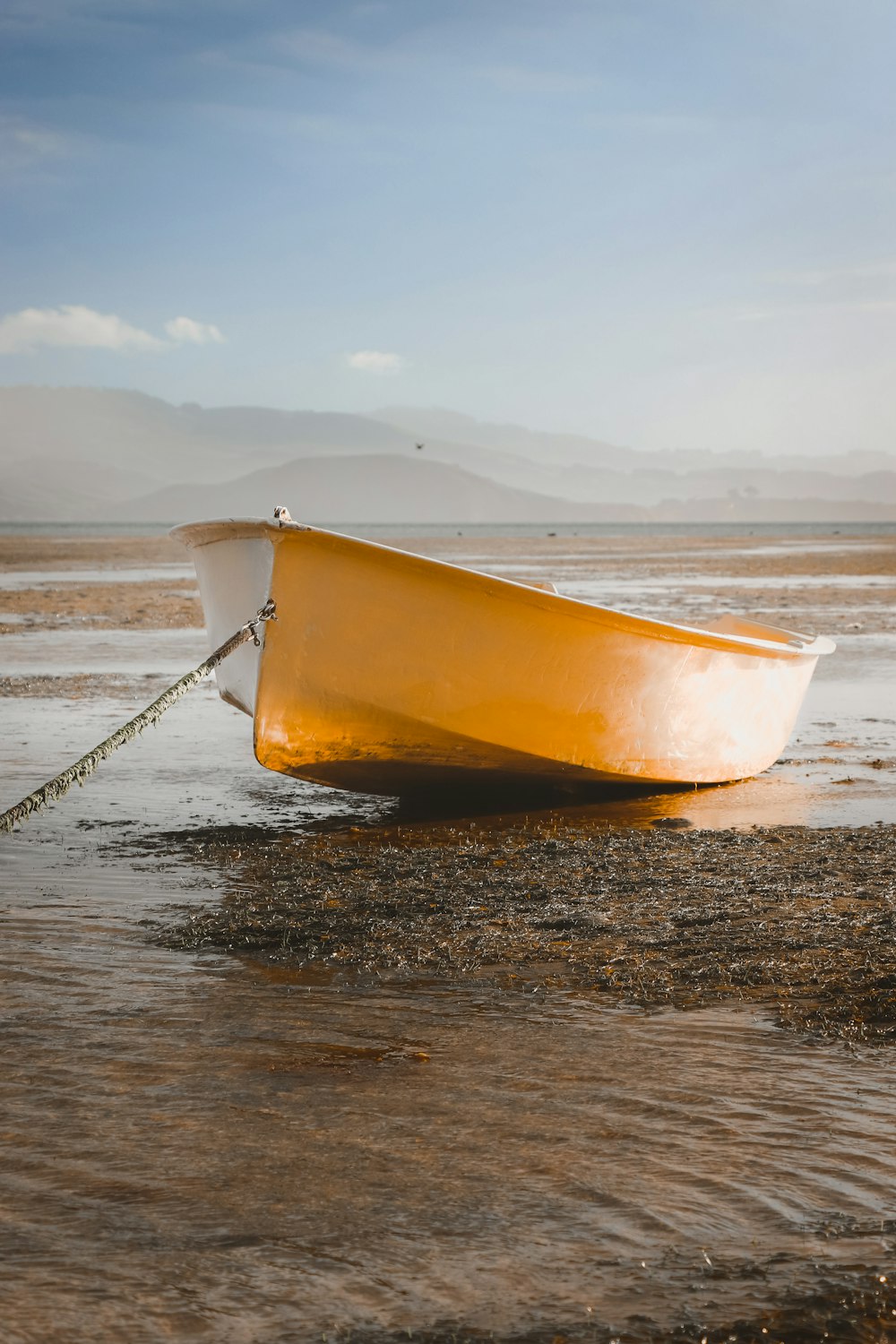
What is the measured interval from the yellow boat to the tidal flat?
1.08ft

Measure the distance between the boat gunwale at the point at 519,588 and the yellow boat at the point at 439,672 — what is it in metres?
0.01

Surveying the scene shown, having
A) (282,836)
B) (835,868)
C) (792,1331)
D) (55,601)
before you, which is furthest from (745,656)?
(55,601)

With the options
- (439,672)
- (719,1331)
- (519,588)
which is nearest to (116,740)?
(439,672)

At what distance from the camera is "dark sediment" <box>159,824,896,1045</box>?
3.85 metres

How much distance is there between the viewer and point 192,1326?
2170mm

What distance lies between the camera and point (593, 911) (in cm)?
461

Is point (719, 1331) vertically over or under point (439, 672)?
under

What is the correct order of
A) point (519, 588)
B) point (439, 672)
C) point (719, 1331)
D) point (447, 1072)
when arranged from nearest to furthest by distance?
point (719, 1331) < point (447, 1072) < point (519, 588) < point (439, 672)

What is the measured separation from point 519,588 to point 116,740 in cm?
215

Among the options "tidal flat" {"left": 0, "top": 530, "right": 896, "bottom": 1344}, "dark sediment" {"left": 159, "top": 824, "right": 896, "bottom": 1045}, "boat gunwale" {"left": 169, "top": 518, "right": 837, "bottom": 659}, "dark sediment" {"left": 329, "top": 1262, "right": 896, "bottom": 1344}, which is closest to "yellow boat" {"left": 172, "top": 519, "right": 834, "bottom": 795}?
"boat gunwale" {"left": 169, "top": 518, "right": 837, "bottom": 659}

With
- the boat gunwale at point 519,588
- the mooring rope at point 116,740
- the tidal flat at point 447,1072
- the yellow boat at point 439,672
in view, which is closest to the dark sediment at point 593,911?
the tidal flat at point 447,1072

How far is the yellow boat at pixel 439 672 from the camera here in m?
5.79

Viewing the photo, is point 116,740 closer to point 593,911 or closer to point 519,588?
point 593,911

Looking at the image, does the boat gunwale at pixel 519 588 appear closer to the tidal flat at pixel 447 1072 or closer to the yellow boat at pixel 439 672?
the yellow boat at pixel 439 672
